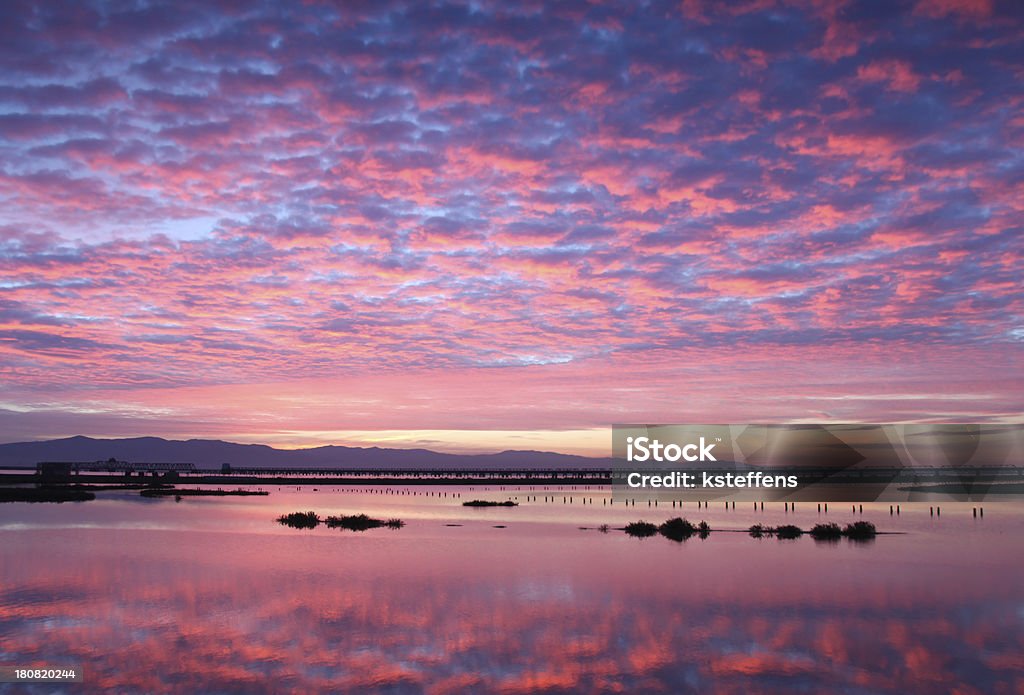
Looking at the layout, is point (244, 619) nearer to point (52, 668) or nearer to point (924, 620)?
point (52, 668)

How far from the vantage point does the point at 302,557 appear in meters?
52.0

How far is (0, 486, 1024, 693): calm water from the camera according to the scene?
2433 cm

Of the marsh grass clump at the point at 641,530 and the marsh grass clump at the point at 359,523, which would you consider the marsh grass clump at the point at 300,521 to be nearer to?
the marsh grass clump at the point at 359,523

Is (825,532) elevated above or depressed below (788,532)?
above

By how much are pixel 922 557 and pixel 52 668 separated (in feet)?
175

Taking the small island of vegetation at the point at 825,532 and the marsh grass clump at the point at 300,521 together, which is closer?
the small island of vegetation at the point at 825,532

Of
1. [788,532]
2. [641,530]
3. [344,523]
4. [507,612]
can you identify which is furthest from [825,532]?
[507,612]

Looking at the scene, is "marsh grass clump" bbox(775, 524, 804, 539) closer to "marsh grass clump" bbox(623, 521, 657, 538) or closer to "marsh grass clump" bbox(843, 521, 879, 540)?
"marsh grass clump" bbox(843, 521, 879, 540)

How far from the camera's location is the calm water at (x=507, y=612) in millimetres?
24328

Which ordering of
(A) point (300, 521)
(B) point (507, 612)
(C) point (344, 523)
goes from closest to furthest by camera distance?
(B) point (507, 612), (C) point (344, 523), (A) point (300, 521)

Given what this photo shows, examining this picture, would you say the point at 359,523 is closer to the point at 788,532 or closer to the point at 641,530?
the point at 641,530

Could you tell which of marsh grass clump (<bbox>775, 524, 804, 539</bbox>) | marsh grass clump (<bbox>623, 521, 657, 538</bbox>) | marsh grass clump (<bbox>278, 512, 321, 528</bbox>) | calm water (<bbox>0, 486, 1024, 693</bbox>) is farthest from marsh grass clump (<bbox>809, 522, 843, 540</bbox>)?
A: marsh grass clump (<bbox>278, 512, 321, 528</bbox>)

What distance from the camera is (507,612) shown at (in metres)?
34.2

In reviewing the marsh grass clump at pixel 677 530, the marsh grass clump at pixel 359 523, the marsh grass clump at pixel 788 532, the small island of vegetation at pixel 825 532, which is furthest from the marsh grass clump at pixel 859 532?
the marsh grass clump at pixel 359 523
